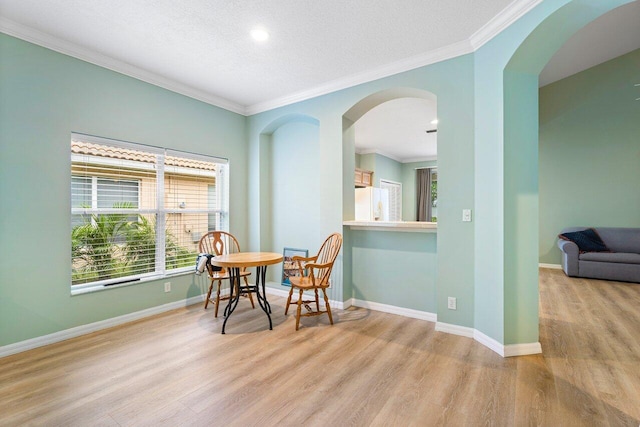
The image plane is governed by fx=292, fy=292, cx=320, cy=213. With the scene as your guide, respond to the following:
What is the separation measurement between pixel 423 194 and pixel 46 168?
863 centimetres

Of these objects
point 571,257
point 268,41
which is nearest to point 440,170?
point 268,41

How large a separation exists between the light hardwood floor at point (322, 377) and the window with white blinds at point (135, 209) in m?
0.70

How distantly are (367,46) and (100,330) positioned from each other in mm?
3915

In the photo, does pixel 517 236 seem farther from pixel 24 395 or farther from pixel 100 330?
pixel 100 330

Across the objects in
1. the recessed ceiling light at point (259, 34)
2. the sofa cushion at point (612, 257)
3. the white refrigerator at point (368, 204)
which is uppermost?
the recessed ceiling light at point (259, 34)

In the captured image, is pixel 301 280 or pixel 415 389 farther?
pixel 301 280

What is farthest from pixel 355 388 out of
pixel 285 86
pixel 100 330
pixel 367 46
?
pixel 285 86

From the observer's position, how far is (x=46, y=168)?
2.68m

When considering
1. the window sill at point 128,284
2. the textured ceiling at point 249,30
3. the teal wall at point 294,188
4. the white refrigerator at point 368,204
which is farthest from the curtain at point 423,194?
the window sill at point 128,284

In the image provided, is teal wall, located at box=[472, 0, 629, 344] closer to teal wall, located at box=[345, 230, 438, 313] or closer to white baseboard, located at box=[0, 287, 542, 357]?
white baseboard, located at box=[0, 287, 542, 357]

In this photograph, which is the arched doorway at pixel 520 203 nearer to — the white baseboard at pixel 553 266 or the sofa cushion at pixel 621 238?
the sofa cushion at pixel 621 238

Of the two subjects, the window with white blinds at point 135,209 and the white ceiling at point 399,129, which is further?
the white ceiling at point 399,129

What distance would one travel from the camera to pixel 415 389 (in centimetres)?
199

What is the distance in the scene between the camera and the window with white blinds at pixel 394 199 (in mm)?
8719
